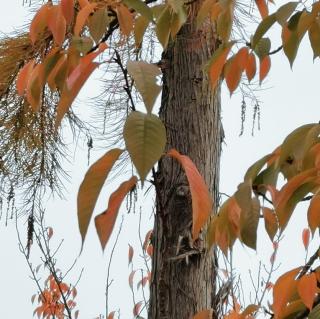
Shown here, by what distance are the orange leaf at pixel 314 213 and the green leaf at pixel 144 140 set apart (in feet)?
0.81

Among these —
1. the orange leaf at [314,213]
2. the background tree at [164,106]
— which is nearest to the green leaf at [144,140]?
the background tree at [164,106]

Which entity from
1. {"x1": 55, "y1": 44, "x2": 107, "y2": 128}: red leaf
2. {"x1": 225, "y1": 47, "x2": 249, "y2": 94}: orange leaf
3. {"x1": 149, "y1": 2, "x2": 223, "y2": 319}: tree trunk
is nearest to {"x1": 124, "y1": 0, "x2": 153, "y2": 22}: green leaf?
{"x1": 55, "y1": 44, "x2": 107, "y2": 128}: red leaf

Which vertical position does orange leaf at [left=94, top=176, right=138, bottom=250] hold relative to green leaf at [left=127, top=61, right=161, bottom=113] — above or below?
below

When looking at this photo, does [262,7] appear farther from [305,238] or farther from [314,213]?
[305,238]

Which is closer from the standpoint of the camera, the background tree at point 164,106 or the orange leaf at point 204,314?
the background tree at point 164,106

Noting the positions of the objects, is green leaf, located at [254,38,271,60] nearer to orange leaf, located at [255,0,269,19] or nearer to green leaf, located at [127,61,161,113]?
orange leaf, located at [255,0,269,19]

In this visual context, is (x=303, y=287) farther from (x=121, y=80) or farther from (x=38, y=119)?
(x=38, y=119)

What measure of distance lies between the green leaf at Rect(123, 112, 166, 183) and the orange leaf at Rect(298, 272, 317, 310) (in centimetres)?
27

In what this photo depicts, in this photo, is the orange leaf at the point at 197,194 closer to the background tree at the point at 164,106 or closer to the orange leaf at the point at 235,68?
the background tree at the point at 164,106

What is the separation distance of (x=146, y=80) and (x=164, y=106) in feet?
4.08

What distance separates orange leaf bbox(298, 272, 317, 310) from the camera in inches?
29.6

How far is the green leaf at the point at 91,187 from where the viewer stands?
60cm

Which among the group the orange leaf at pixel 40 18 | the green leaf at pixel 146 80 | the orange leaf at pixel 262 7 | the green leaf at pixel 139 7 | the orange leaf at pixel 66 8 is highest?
the orange leaf at pixel 262 7

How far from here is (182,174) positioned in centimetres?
167
